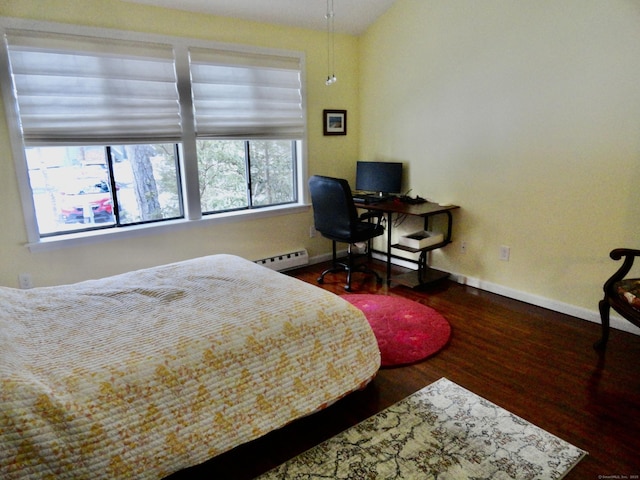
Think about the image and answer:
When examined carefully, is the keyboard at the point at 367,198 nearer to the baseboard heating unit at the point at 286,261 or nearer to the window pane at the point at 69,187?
the baseboard heating unit at the point at 286,261

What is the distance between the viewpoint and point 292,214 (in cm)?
435

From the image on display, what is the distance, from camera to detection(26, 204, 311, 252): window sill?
3078 millimetres

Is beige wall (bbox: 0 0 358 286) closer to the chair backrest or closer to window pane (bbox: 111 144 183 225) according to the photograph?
window pane (bbox: 111 144 183 225)

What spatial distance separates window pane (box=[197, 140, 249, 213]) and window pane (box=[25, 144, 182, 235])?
252mm

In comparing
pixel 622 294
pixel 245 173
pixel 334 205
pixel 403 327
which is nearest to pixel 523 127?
pixel 622 294

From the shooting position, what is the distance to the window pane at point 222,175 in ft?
12.4

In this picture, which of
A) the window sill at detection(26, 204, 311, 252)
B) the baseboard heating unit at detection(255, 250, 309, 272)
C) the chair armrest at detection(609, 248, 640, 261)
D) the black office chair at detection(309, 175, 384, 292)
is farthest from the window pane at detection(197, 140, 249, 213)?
the chair armrest at detection(609, 248, 640, 261)

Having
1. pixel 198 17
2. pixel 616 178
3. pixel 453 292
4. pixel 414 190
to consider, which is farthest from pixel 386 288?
pixel 198 17

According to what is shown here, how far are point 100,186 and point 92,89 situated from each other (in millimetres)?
725

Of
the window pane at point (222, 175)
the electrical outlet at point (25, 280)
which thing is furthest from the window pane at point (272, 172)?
the electrical outlet at point (25, 280)

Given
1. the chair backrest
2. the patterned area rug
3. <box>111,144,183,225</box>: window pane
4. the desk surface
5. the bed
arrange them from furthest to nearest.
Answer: the desk surface → the chair backrest → <box>111,144,183,225</box>: window pane → the patterned area rug → the bed

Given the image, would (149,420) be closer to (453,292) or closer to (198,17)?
(453,292)

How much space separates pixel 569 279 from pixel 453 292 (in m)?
0.92

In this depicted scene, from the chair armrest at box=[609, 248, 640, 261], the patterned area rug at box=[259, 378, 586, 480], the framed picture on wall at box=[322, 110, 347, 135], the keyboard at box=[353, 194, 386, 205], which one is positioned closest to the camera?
the patterned area rug at box=[259, 378, 586, 480]
